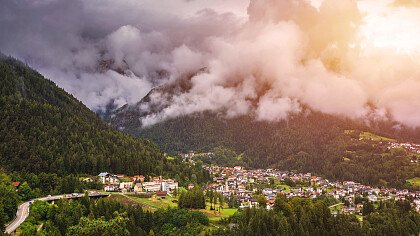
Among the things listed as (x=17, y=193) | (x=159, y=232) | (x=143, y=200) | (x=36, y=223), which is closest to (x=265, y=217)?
(x=159, y=232)

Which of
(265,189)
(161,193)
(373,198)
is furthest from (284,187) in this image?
(161,193)

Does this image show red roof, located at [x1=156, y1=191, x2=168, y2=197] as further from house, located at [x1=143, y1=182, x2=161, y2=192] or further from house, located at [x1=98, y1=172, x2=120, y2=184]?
house, located at [x1=98, y1=172, x2=120, y2=184]

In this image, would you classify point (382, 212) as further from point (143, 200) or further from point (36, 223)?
point (36, 223)

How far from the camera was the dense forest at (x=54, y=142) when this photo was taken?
104m

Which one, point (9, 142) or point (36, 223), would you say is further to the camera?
point (9, 142)

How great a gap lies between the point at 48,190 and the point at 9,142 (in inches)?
965

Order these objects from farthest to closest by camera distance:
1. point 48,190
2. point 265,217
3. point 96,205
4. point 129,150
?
point 129,150, point 48,190, point 265,217, point 96,205

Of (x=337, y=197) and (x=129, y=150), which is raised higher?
(x=129, y=150)

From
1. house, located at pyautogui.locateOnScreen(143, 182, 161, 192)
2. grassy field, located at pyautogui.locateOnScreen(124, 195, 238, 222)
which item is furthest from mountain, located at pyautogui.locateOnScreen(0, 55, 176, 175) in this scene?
grassy field, located at pyautogui.locateOnScreen(124, 195, 238, 222)

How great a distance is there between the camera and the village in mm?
109375

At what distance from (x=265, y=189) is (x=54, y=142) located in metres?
79.5

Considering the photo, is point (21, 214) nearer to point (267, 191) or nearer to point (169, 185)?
point (169, 185)

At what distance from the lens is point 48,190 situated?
90.0m

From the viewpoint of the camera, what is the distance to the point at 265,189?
150 m
